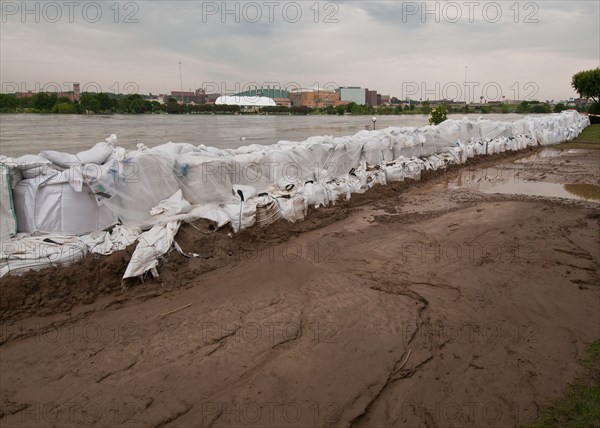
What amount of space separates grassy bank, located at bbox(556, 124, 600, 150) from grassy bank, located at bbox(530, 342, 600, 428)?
17.5 m

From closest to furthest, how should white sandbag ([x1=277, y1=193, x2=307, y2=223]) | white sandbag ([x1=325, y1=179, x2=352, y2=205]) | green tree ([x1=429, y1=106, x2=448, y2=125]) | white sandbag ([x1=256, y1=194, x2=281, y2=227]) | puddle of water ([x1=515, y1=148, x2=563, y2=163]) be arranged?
white sandbag ([x1=256, y1=194, x2=281, y2=227]) < white sandbag ([x1=277, y1=193, x2=307, y2=223]) < white sandbag ([x1=325, y1=179, x2=352, y2=205]) < puddle of water ([x1=515, y1=148, x2=563, y2=163]) < green tree ([x1=429, y1=106, x2=448, y2=125])

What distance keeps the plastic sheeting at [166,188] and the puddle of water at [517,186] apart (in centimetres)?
253

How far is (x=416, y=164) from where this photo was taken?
9.93 meters

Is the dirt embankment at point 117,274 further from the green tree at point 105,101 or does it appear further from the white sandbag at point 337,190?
the green tree at point 105,101

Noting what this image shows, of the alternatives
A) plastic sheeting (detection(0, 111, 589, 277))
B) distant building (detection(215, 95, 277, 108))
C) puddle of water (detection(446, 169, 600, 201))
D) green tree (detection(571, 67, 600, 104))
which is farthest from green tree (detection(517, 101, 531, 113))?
plastic sheeting (detection(0, 111, 589, 277))

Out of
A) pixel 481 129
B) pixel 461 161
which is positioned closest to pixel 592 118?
pixel 481 129

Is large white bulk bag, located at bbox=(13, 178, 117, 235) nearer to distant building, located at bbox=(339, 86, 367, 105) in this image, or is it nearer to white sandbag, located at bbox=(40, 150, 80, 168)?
white sandbag, located at bbox=(40, 150, 80, 168)

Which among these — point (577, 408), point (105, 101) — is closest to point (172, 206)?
point (577, 408)

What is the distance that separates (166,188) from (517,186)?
7.98m

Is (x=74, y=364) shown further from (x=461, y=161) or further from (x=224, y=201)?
(x=461, y=161)

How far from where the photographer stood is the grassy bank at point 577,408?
2.53 metres

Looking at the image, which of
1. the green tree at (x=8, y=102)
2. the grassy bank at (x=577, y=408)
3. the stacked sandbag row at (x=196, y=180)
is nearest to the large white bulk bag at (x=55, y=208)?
the stacked sandbag row at (x=196, y=180)

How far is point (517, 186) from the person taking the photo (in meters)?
9.66

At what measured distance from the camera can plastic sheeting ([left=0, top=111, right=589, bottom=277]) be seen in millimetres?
4367
